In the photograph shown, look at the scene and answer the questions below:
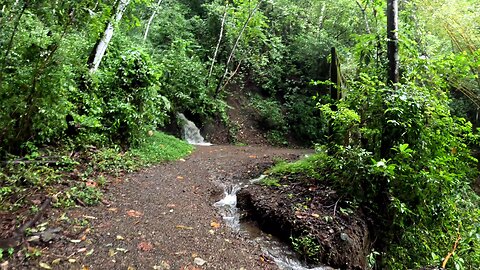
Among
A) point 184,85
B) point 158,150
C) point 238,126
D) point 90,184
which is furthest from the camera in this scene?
point 238,126

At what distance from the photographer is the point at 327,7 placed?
672 inches

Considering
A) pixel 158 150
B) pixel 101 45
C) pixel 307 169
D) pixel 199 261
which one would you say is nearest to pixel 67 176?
pixel 199 261

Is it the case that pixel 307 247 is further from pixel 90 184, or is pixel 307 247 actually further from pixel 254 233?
pixel 90 184

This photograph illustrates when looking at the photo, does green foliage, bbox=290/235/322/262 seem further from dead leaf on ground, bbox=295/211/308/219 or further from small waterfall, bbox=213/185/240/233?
small waterfall, bbox=213/185/240/233

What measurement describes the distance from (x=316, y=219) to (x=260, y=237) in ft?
2.99

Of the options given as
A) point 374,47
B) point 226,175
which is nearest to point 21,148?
point 226,175

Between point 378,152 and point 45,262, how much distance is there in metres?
5.09

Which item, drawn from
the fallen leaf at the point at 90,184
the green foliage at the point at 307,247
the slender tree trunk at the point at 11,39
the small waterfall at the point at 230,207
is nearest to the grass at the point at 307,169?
the small waterfall at the point at 230,207

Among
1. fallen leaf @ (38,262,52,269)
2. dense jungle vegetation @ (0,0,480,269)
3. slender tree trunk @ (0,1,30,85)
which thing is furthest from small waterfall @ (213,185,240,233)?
slender tree trunk @ (0,1,30,85)

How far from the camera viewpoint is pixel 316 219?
178 inches

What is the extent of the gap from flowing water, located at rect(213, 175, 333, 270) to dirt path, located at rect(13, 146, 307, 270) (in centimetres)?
18

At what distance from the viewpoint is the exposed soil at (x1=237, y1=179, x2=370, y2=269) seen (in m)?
4.12

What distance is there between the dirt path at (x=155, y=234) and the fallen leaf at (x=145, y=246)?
0.01m

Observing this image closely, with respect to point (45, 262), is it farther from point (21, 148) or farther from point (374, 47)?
point (374, 47)
